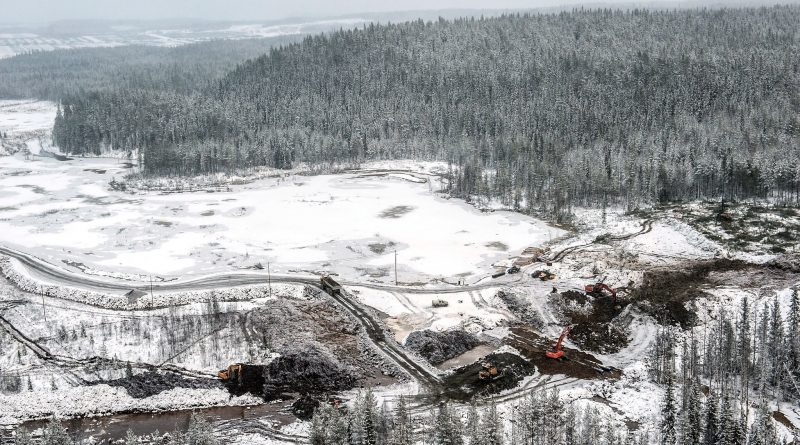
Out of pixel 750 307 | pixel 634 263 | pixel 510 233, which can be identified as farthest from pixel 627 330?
pixel 510 233

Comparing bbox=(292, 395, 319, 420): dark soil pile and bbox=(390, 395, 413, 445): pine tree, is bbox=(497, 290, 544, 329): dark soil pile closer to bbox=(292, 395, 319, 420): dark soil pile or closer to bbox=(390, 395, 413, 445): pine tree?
bbox=(292, 395, 319, 420): dark soil pile

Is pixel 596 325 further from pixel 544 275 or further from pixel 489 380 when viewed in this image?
pixel 489 380

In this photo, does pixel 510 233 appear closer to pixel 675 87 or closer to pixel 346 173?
pixel 346 173

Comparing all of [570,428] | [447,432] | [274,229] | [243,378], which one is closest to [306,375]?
[243,378]

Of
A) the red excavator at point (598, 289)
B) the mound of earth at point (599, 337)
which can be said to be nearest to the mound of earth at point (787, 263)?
the red excavator at point (598, 289)

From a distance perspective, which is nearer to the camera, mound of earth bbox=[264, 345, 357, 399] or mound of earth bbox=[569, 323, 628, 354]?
mound of earth bbox=[264, 345, 357, 399]

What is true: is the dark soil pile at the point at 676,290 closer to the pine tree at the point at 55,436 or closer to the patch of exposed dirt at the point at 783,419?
the patch of exposed dirt at the point at 783,419

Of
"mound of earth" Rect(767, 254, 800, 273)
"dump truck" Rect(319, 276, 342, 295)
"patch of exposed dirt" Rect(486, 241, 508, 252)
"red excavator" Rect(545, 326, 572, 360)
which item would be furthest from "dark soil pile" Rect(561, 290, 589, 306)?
"dump truck" Rect(319, 276, 342, 295)
